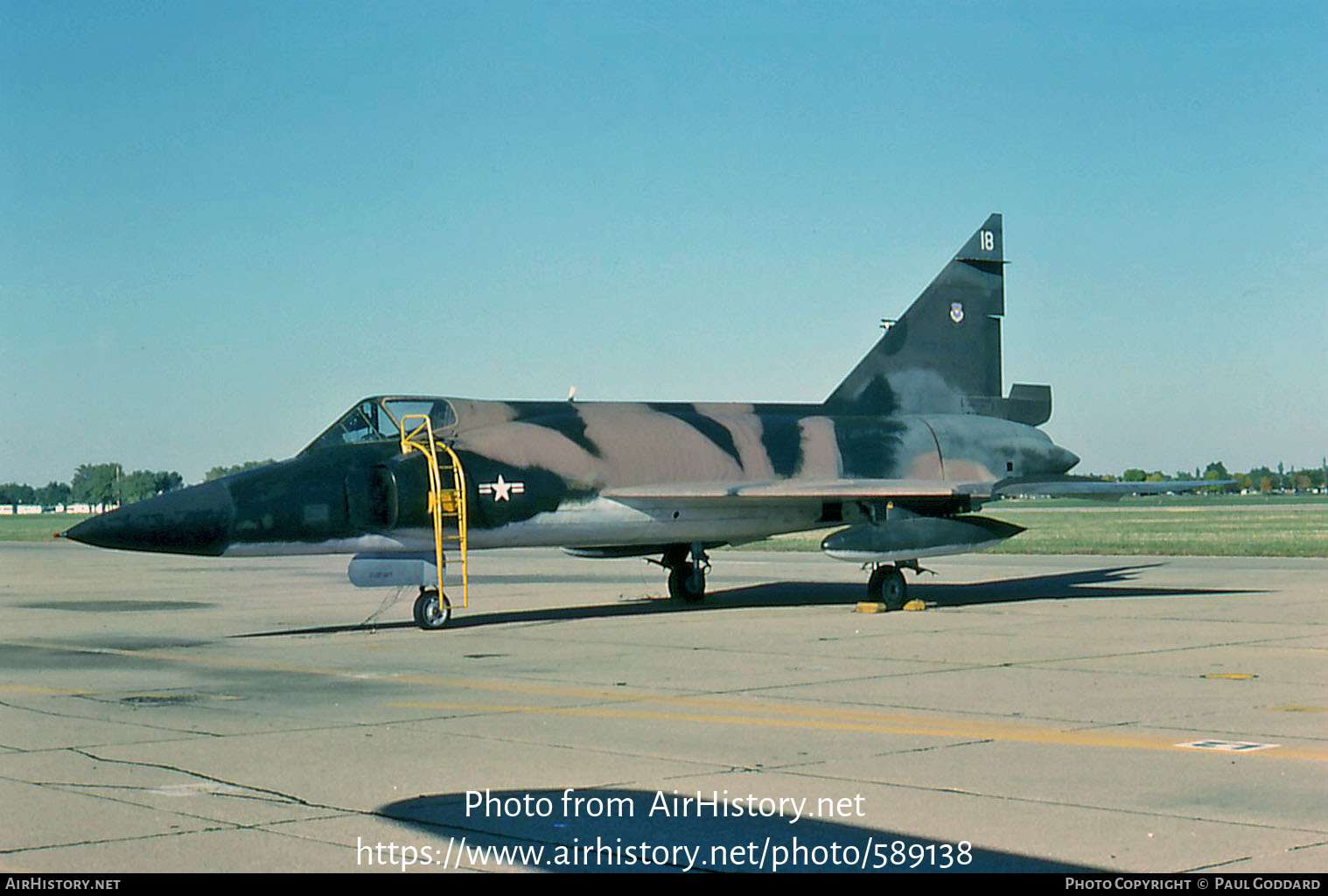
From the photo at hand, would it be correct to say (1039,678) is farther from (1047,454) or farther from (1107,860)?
(1047,454)

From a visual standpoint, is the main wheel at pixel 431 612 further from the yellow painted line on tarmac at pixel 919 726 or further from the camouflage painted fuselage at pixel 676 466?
the yellow painted line on tarmac at pixel 919 726

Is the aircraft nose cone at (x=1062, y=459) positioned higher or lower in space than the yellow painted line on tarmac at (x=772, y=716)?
higher

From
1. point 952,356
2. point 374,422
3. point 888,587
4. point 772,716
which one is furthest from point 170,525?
point 952,356

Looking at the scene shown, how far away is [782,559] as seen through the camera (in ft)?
113

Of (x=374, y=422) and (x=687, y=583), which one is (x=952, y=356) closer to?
(x=687, y=583)

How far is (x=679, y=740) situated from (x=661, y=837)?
2.66 metres

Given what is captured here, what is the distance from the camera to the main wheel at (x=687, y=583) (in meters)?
20.4

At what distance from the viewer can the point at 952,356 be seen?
2239cm

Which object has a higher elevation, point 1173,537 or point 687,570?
point 687,570

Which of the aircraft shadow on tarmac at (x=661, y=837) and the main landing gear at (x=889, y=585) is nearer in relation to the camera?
the aircraft shadow on tarmac at (x=661, y=837)

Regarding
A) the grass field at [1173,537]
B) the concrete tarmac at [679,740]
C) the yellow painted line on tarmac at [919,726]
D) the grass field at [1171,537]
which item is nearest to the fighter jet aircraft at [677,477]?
the concrete tarmac at [679,740]

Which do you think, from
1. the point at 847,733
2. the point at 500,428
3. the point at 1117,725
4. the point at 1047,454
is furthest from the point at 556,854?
the point at 1047,454

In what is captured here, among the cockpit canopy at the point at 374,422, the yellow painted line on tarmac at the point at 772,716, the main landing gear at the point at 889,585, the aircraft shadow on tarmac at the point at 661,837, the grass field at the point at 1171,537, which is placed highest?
the cockpit canopy at the point at 374,422

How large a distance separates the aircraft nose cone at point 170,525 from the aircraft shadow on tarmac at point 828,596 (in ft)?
6.95
